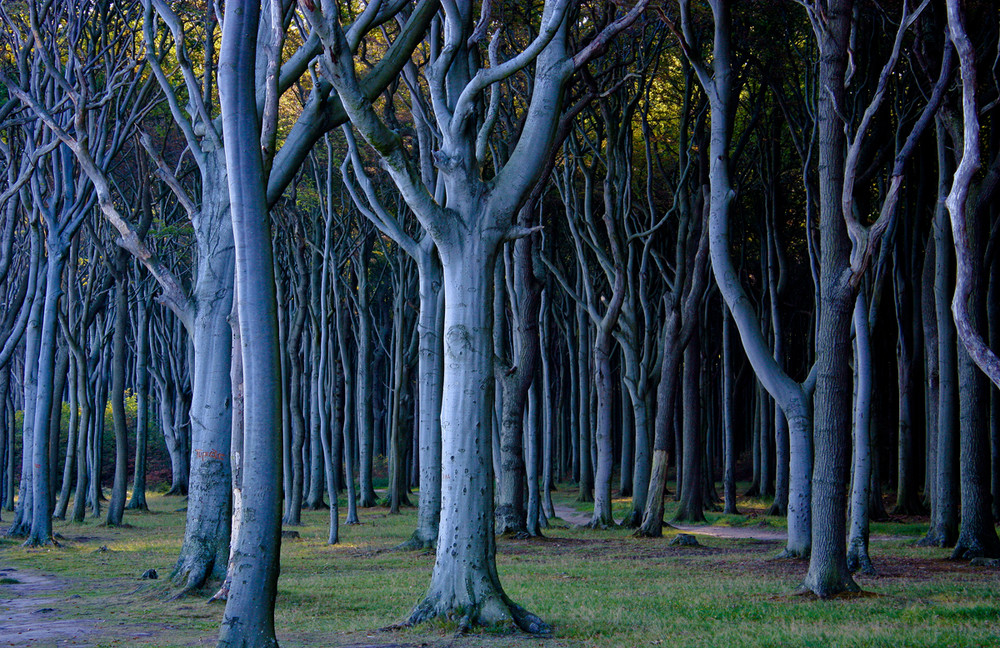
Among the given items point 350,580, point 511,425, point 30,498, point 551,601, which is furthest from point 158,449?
point 551,601

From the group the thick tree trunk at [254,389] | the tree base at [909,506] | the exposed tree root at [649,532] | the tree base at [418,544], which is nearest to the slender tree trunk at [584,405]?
the tree base at [909,506]

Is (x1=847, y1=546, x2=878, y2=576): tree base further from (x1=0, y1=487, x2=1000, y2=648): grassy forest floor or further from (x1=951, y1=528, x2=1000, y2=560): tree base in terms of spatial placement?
(x1=951, y1=528, x2=1000, y2=560): tree base

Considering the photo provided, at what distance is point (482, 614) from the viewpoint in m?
7.95

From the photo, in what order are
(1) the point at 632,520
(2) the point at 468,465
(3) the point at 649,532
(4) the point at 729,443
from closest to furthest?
(2) the point at 468,465
(3) the point at 649,532
(1) the point at 632,520
(4) the point at 729,443

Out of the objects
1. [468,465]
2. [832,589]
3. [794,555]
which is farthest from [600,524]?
[468,465]

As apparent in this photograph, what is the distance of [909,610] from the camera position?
8586 mm

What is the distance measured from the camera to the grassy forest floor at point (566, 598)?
7641 mm

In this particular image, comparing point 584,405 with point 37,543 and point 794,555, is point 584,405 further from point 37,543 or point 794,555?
point 37,543

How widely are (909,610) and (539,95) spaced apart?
6087 mm

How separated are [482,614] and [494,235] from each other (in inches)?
136

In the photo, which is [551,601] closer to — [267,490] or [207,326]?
[267,490]

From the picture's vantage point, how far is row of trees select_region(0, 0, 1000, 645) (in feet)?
26.7

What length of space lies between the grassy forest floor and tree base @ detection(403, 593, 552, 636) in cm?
16

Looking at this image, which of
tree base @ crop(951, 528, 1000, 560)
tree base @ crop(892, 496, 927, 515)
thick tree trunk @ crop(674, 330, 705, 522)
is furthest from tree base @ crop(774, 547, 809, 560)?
tree base @ crop(892, 496, 927, 515)
